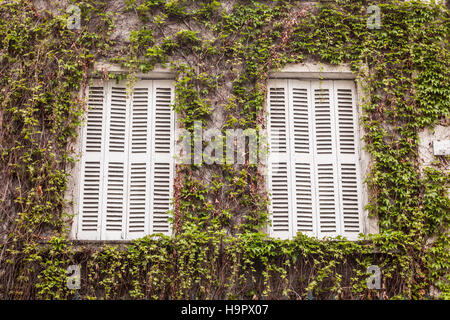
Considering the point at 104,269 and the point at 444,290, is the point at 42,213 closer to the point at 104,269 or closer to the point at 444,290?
the point at 104,269

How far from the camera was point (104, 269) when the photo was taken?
7.76 m

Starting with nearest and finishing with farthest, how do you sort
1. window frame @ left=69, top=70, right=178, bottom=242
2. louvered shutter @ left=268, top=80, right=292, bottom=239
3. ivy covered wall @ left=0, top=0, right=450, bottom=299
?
ivy covered wall @ left=0, top=0, right=450, bottom=299, window frame @ left=69, top=70, right=178, bottom=242, louvered shutter @ left=268, top=80, right=292, bottom=239

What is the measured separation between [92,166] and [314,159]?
3.36 meters

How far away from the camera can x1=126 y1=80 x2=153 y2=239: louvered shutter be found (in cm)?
814

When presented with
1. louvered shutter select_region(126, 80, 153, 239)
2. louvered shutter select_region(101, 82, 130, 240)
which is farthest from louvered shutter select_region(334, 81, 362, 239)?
louvered shutter select_region(101, 82, 130, 240)

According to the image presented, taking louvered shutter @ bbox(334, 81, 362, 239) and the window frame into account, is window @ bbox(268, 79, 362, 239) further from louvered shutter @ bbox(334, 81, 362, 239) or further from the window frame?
the window frame

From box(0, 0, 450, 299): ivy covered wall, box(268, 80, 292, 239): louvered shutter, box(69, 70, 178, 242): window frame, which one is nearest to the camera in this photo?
box(0, 0, 450, 299): ivy covered wall

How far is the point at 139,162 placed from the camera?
8375 mm

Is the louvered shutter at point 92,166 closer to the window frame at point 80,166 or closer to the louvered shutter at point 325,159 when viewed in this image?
the window frame at point 80,166

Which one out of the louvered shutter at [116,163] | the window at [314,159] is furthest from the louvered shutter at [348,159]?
the louvered shutter at [116,163]

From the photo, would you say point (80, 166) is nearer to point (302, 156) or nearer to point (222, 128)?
point (222, 128)

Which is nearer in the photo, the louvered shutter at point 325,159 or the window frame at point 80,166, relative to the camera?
the window frame at point 80,166

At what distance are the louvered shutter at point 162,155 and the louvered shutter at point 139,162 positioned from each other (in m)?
0.08

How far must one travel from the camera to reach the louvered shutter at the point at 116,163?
8.11 meters
